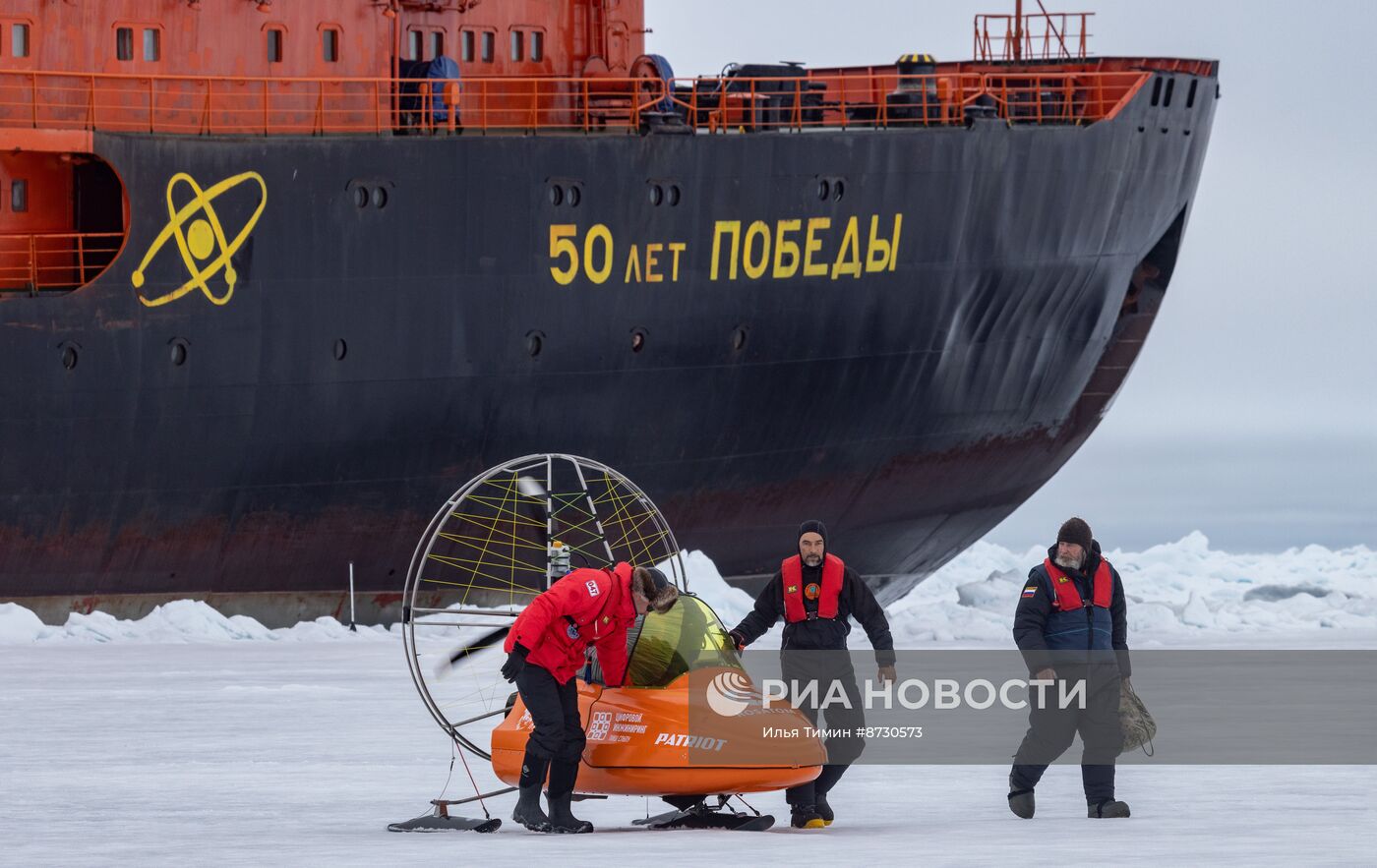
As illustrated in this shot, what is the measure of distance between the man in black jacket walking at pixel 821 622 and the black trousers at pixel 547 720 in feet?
3.55

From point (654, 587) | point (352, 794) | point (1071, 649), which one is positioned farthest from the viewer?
point (352, 794)

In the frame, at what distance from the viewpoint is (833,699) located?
11.8 meters

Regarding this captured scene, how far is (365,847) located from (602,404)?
16044 mm

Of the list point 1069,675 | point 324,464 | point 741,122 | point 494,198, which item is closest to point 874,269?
point 741,122

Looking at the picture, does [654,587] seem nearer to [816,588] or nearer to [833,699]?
[816,588]

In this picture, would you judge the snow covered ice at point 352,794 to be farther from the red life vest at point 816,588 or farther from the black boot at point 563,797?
the red life vest at point 816,588

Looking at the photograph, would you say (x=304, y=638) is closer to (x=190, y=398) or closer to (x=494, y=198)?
(x=190, y=398)

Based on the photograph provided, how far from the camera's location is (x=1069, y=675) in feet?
37.5

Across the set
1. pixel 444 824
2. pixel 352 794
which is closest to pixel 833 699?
pixel 444 824

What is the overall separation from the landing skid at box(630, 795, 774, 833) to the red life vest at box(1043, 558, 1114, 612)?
1817 mm

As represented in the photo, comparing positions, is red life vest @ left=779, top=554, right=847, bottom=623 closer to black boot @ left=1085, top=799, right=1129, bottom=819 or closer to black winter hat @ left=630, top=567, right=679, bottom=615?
black winter hat @ left=630, top=567, right=679, bottom=615

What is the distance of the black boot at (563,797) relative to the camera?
431 inches

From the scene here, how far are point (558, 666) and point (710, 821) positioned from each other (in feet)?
3.62

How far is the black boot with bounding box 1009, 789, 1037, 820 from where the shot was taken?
1123 cm
